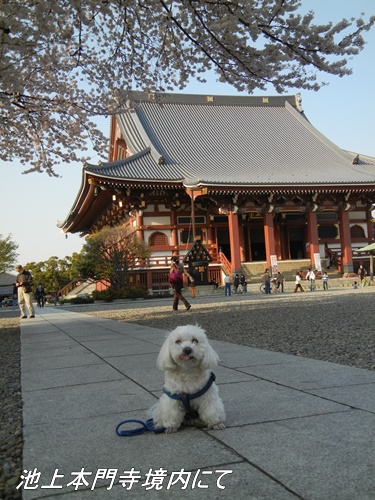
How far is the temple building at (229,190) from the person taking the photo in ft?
93.5

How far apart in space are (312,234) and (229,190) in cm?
628

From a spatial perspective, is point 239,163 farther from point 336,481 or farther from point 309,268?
point 336,481

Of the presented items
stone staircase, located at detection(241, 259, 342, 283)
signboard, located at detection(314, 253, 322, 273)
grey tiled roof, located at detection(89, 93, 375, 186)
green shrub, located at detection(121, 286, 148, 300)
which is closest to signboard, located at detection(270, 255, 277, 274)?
stone staircase, located at detection(241, 259, 342, 283)

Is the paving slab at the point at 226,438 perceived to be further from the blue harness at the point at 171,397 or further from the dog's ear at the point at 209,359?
A: the dog's ear at the point at 209,359

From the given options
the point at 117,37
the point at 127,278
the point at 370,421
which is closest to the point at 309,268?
the point at 127,278

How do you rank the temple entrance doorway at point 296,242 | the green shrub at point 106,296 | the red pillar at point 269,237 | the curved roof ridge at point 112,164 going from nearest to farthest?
the green shrub at point 106,296 < the curved roof ridge at point 112,164 < the red pillar at point 269,237 < the temple entrance doorway at point 296,242

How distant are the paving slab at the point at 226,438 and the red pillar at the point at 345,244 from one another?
27.0 m

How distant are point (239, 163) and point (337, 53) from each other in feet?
82.3

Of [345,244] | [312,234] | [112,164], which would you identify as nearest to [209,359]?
[112,164]

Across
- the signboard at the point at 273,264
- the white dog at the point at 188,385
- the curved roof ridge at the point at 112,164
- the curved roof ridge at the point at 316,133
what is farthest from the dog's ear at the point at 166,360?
the curved roof ridge at the point at 316,133

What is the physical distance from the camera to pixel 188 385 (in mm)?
2971

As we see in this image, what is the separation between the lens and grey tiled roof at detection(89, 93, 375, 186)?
29312 millimetres

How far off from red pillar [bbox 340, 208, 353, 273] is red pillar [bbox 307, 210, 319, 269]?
5.73 feet

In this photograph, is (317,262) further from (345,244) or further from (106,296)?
(106,296)
